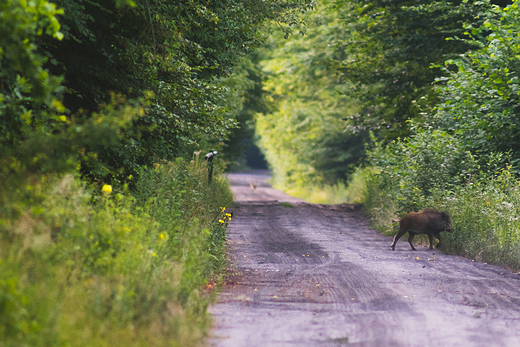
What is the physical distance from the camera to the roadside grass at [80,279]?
3.73 metres

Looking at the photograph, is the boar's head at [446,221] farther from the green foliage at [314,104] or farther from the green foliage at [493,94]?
the green foliage at [314,104]

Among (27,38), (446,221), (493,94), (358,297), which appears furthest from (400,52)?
(27,38)

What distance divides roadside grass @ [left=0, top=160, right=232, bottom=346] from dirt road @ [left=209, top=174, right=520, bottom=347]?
656 mm

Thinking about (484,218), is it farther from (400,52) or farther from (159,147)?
(400,52)

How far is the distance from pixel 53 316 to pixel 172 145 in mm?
6297

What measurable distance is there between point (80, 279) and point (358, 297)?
12.2ft

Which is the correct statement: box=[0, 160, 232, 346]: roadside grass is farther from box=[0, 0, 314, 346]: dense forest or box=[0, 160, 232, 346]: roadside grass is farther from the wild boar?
the wild boar

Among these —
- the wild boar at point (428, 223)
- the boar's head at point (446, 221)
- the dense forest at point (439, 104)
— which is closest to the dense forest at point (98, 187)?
the wild boar at point (428, 223)

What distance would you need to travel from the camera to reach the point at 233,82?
2417cm

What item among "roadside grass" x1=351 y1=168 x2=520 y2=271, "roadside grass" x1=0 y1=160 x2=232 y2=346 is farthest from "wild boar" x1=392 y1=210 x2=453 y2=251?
"roadside grass" x1=0 y1=160 x2=232 y2=346

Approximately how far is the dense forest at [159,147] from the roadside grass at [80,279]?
0.06 feet

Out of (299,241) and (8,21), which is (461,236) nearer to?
(299,241)

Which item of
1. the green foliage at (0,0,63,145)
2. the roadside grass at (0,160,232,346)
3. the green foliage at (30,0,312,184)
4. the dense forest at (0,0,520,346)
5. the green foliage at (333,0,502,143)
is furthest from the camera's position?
the green foliage at (333,0,502,143)

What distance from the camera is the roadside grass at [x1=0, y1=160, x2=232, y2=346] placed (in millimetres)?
3727
